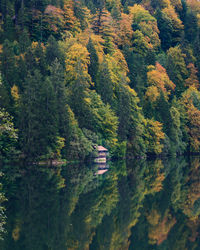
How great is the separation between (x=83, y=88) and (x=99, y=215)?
49.7 meters

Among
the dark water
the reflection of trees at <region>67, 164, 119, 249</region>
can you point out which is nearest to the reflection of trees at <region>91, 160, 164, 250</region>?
the dark water

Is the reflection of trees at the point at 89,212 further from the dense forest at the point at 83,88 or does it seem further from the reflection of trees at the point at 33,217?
the dense forest at the point at 83,88

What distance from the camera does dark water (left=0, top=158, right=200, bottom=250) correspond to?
20453 millimetres

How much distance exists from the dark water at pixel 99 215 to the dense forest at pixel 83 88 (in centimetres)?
1491

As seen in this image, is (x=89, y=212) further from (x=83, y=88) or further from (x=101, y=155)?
(x=83, y=88)

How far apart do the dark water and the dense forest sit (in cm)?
1491

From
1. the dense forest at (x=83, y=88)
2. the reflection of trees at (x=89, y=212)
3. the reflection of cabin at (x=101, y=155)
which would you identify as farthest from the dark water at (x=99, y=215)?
the reflection of cabin at (x=101, y=155)

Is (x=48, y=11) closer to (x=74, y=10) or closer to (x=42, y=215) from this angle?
(x=74, y=10)

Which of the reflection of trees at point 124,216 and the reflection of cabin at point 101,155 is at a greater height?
the reflection of trees at point 124,216

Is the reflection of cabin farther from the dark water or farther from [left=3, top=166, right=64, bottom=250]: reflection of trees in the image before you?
[left=3, top=166, right=64, bottom=250]: reflection of trees

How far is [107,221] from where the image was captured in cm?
2470

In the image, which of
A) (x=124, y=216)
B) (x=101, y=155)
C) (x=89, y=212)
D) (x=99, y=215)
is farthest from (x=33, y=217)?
(x=101, y=155)

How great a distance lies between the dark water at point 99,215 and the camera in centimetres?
2045

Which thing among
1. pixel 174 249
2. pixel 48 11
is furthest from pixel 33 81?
pixel 174 249
